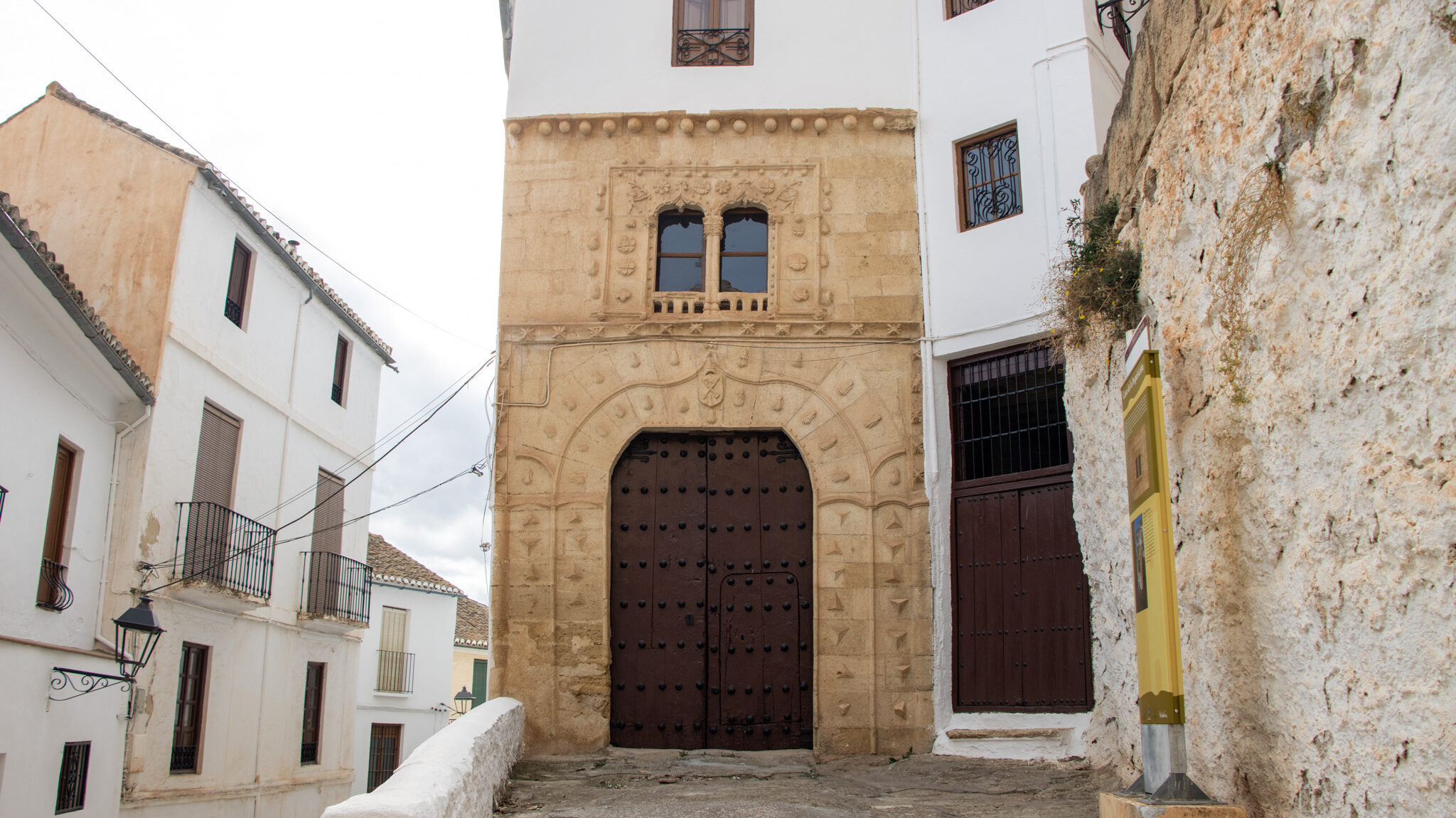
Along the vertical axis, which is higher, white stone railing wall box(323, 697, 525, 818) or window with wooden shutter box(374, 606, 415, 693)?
window with wooden shutter box(374, 606, 415, 693)

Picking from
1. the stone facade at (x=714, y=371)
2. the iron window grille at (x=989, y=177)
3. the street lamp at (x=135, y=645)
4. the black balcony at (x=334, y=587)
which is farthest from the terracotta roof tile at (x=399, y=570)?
the iron window grille at (x=989, y=177)

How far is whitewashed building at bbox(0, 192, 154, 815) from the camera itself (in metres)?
8.15

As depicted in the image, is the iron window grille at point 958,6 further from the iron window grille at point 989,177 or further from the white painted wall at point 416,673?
the white painted wall at point 416,673

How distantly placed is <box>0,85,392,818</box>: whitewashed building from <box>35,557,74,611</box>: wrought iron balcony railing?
0.71 meters

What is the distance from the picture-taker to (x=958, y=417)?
27.1 ft

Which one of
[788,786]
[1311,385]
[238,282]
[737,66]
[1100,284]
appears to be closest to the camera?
[1311,385]

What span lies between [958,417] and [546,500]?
306 cm

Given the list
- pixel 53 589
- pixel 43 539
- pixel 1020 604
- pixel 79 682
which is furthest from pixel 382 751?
pixel 1020 604

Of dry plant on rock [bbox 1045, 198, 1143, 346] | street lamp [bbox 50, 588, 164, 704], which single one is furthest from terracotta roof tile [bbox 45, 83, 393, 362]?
dry plant on rock [bbox 1045, 198, 1143, 346]

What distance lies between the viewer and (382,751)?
64.0 feet

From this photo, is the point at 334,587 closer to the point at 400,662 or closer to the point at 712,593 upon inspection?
the point at 400,662

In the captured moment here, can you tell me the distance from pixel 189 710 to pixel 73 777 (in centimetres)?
202

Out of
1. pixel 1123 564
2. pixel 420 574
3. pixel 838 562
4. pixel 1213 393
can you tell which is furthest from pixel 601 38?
pixel 420 574

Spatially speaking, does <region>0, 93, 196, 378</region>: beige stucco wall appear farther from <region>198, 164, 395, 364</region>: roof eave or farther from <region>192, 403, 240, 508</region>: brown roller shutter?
<region>192, 403, 240, 508</region>: brown roller shutter
